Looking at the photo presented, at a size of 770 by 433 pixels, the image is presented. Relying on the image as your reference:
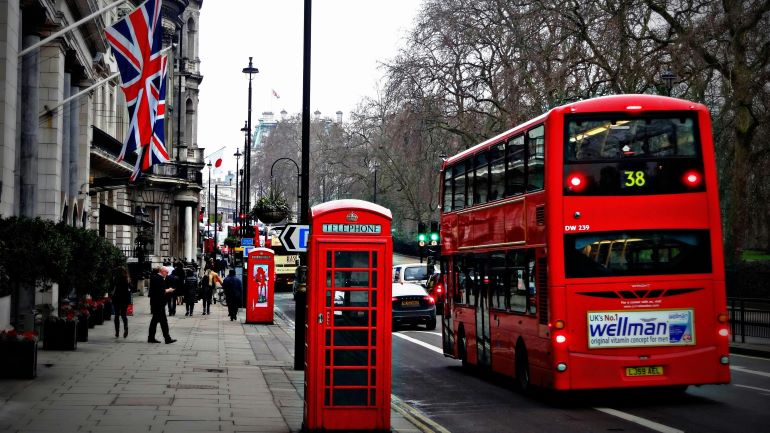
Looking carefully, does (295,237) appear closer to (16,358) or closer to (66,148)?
(16,358)

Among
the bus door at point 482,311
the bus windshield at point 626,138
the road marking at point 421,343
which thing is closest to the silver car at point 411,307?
the road marking at point 421,343

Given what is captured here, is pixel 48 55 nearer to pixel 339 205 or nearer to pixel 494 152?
pixel 494 152

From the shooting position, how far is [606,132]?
15.3 meters

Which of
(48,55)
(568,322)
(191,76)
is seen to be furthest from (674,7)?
(191,76)

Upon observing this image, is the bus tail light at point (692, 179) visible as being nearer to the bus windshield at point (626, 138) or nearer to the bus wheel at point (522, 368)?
the bus windshield at point (626, 138)

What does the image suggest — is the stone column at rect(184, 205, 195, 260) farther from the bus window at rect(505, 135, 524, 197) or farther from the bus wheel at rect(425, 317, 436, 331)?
the bus window at rect(505, 135, 524, 197)

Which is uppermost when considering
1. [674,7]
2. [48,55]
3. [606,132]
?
[674,7]

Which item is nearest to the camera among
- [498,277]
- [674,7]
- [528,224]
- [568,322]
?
[568,322]

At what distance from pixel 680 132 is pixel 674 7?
26528mm

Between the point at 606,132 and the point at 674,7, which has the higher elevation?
the point at 674,7

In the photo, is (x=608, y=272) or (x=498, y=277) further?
(x=498, y=277)

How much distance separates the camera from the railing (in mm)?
26391

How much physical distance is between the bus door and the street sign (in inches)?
133

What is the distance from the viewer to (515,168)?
55.6 ft
